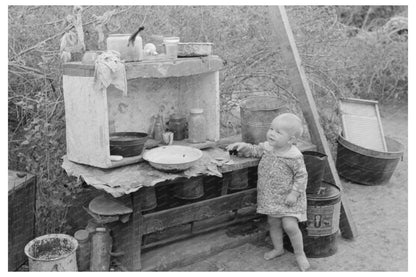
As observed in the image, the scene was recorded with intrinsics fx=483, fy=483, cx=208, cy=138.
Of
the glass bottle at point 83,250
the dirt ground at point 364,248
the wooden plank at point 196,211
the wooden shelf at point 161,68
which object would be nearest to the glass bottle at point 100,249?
the glass bottle at point 83,250

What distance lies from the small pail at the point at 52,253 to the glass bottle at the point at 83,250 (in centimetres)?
7

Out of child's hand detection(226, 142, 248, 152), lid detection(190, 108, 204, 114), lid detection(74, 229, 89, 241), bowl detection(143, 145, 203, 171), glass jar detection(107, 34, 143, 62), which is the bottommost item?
lid detection(74, 229, 89, 241)

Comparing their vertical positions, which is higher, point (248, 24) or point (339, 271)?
point (248, 24)

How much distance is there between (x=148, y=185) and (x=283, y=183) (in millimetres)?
1346

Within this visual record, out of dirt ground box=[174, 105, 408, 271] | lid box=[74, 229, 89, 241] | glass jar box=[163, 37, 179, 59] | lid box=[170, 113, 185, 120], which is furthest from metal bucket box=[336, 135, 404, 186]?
lid box=[74, 229, 89, 241]

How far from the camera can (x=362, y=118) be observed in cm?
751

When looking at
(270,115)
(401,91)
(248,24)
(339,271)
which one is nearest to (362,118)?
(248,24)

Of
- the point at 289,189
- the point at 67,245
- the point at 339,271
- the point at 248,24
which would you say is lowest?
the point at 339,271

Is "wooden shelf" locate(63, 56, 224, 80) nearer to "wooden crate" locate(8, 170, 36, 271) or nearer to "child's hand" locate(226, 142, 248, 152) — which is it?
"child's hand" locate(226, 142, 248, 152)

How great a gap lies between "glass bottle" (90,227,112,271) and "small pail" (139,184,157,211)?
423mm

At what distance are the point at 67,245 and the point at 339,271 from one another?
2.64 meters

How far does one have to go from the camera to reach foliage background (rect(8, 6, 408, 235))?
17.0ft

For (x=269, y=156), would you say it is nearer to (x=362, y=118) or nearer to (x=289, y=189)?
(x=289, y=189)

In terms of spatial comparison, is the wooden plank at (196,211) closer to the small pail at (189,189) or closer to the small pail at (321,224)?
the small pail at (189,189)
